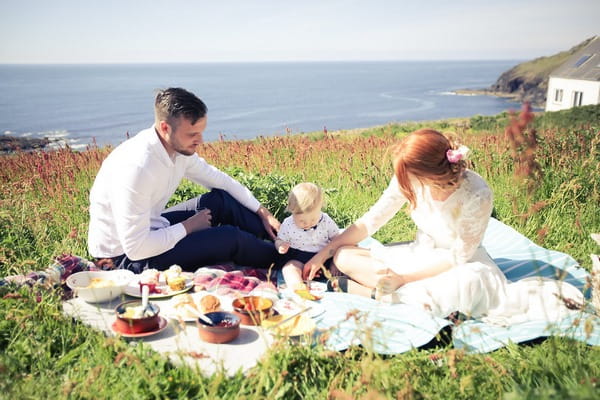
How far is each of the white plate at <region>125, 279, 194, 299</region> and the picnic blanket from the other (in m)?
1.14

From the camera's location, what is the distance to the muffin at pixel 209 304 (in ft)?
11.7

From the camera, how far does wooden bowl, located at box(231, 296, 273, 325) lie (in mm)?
3400

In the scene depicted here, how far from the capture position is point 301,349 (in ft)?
9.25

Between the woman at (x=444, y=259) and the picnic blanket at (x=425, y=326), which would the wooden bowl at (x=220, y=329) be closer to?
the picnic blanket at (x=425, y=326)

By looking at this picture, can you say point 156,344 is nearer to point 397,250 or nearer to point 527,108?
point 397,250

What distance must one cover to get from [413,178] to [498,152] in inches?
166

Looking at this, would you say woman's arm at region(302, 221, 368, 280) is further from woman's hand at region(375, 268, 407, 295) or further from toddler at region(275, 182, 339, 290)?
woman's hand at region(375, 268, 407, 295)

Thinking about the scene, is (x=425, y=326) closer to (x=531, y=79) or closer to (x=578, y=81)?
(x=578, y=81)

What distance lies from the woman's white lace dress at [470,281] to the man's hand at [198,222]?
1.87 m

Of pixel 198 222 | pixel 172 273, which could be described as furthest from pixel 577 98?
pixel 172 273

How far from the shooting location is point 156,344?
10.2ft

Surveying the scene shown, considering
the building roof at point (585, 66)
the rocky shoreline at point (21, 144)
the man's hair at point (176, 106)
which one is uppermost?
the building roof at point (585, 66)

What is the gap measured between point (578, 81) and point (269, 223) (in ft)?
168

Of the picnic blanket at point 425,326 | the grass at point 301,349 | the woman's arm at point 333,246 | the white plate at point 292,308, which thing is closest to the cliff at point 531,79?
the grass at point 301,349
